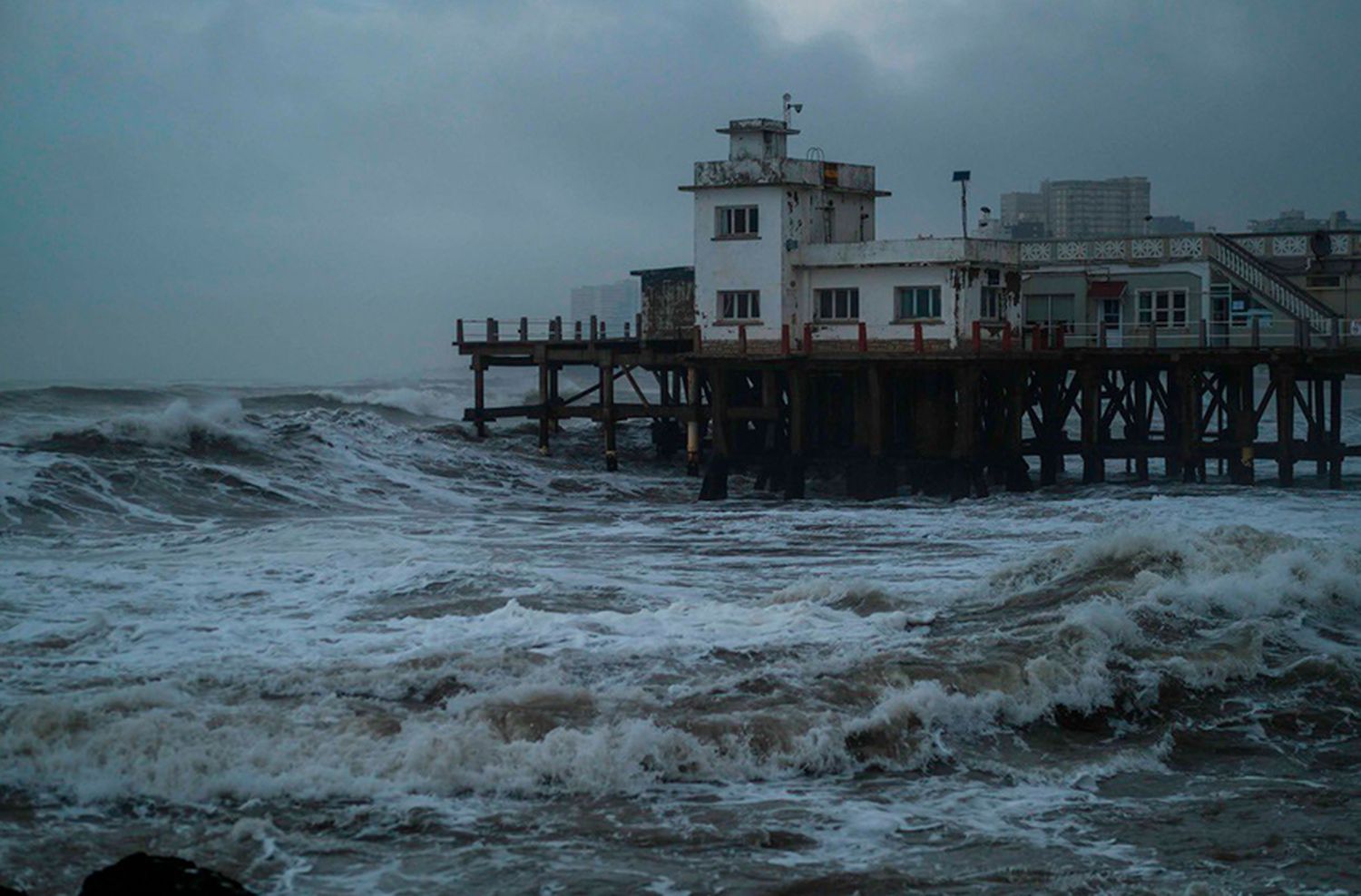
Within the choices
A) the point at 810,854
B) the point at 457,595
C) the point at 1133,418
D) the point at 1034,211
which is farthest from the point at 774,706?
the point at 1034,211

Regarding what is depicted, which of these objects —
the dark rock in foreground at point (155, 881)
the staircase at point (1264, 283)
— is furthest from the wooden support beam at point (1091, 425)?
the dark rock in foreground at point (155, 881)

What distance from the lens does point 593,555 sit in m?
23.7

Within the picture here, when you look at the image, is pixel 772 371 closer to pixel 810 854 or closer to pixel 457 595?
pixel 457 595

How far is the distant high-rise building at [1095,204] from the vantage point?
261ft

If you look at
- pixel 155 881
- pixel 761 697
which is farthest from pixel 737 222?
pixel 155 881

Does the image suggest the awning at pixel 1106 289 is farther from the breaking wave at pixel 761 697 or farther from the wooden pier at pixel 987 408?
the breaking wave at pixel 761 697

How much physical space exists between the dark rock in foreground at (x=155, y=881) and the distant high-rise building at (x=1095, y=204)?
236 feet

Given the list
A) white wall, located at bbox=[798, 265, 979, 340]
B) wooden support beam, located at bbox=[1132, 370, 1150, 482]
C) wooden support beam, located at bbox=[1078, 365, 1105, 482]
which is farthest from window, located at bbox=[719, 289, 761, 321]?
wooden support beam, located at bbox=[1132, 370, 1150, 482]

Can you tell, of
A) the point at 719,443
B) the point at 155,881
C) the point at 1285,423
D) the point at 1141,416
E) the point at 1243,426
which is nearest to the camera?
the point at 155,881

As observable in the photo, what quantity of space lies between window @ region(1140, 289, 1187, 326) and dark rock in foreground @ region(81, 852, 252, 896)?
107ft

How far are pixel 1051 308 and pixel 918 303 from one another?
5.23m

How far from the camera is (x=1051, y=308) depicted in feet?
127

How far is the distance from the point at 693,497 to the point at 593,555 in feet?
37.8

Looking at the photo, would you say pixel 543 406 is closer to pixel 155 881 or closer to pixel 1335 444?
pixel 1335 444
